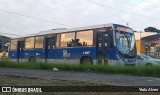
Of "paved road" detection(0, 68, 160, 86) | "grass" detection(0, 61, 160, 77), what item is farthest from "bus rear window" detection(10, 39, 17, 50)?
"paved road" detection(0, 68, 160, 86)

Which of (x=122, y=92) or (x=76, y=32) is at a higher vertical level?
(x=76, y=32)

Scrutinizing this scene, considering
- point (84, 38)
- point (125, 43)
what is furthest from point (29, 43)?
point (125, 43)

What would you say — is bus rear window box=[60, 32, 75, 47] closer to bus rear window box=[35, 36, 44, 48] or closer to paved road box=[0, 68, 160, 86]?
bus rear window box=[35, 36, 44, 48]

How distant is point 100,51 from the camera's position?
2091 centimetres

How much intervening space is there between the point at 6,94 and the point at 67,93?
4.09ft

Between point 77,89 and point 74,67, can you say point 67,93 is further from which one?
point 74,67

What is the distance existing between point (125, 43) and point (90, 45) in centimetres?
218

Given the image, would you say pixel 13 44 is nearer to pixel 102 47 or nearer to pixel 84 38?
pixel 84 38

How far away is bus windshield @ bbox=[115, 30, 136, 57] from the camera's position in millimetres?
20650

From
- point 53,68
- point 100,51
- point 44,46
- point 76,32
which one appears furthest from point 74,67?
point 44,46

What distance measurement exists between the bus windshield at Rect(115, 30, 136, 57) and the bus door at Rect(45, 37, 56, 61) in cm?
597

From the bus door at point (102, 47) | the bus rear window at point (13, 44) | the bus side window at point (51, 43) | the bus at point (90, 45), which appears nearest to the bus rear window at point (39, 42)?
the bus at point (90, 45)

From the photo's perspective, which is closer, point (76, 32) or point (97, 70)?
point (97, 70)

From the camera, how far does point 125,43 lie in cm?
2131
